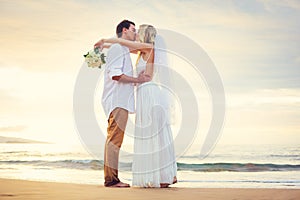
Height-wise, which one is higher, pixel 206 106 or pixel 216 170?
pixel 206 106

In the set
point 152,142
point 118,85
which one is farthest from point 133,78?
point 152,142

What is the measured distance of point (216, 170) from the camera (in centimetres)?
802

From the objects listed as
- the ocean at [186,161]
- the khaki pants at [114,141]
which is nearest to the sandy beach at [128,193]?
the khaki pants at [114,141]

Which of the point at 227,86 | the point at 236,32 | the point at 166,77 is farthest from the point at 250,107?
the point at 166,77

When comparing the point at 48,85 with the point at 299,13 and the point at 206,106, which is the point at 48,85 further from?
the point at 299,13

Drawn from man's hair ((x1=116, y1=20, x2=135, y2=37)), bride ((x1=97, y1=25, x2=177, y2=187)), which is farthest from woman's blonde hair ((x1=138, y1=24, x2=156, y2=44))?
man's hair ((x1=116, y1=20, x2=135, y2=37))

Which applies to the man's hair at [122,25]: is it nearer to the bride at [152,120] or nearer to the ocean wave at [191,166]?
the bride at [152,120]

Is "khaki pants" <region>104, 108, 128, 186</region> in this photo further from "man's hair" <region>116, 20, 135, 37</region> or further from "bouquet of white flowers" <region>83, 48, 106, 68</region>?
"man's hair" <region>116, 20, 135, 37</region>

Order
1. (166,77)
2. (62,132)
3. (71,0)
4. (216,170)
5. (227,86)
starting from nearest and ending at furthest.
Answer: (166,77)
(71,0)
(216,170)
(227,86)
(62,132)

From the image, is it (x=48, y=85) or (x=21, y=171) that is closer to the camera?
(x=21, y=171)

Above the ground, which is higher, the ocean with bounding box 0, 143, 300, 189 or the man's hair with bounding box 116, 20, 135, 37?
the man's hair with bounding box 116, 20, 135, 37

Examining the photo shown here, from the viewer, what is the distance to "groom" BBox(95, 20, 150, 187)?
454cm

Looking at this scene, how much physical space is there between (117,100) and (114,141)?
0.31 metres

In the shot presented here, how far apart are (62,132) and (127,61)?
199 inches
